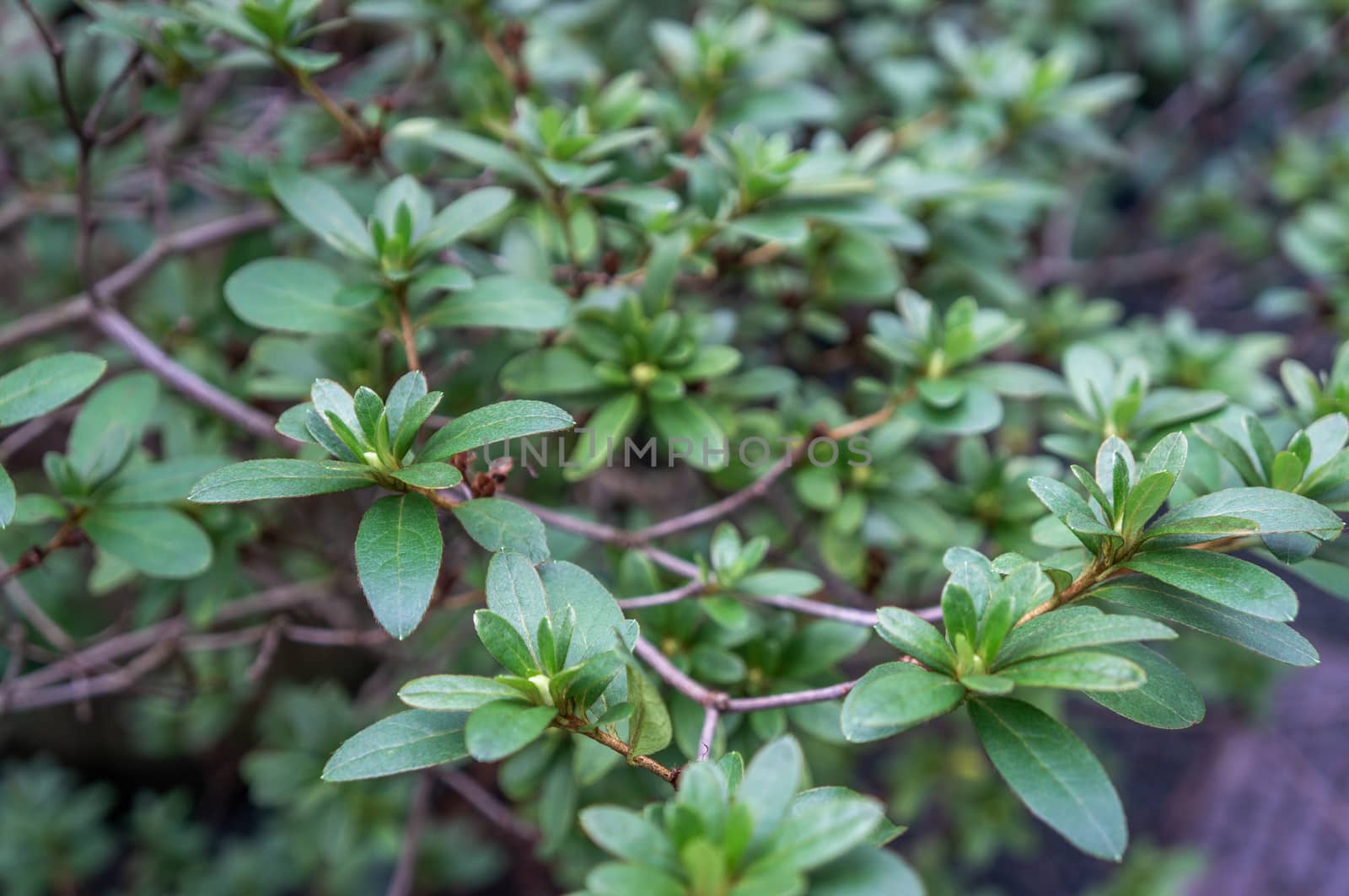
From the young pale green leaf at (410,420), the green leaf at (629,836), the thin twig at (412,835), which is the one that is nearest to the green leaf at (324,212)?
the young pale green leaf at (410,420)

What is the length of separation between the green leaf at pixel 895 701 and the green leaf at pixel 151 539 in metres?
0.75

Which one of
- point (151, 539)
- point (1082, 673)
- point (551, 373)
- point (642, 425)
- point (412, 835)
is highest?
point (1082, 673)

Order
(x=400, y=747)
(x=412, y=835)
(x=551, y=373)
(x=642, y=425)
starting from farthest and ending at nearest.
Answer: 1. (x=412, y=835)
2. (x=642, y=425)
3. (x=551, y=373)
4. (x=400, y=747)

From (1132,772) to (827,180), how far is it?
106 inches

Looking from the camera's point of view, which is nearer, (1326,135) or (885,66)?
(885,66)

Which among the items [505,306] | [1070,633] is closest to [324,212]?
[505,306]

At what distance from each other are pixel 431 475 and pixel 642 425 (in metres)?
0.67

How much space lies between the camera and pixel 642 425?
1.41m

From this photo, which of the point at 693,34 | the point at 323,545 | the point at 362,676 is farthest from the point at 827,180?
the point at 362,676

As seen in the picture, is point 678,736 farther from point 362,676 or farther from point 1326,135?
point 1326,135

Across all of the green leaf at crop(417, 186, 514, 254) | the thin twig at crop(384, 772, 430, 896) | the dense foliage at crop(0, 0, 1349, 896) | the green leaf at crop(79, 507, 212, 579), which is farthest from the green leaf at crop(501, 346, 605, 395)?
the thin twig at crop(384, 772, 430, 896)

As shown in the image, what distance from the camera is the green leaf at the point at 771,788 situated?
62 centimetres

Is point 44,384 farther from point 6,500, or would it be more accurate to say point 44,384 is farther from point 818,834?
point 818,834

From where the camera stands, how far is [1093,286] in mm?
2564
